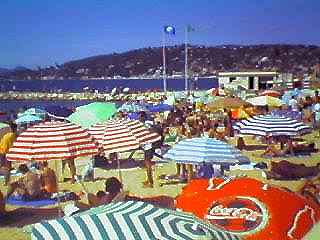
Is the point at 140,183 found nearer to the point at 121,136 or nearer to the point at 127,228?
the point at 121,136

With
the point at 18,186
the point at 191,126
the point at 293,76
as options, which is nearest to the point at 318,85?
the point at 293,76

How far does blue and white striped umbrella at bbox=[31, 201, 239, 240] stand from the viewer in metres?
1.87

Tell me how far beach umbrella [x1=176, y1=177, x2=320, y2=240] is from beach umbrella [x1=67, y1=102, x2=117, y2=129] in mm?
Answer: 4430

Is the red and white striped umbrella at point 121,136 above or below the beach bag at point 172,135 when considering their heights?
above

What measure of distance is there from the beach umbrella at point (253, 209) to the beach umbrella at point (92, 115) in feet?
14.5

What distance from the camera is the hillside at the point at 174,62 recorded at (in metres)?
13.6

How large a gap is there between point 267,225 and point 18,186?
359 cm

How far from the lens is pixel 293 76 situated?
26.8m

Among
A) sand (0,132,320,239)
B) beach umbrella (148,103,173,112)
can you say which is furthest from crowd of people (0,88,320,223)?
beach umbrella (148,103,173,112)

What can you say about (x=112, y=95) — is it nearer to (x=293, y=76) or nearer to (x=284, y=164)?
(x=293, y=76)

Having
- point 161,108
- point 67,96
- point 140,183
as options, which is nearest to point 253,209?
point 140,183

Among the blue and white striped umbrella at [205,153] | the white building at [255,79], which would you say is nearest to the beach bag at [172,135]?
the blue and white striped umbrella at [205,153]

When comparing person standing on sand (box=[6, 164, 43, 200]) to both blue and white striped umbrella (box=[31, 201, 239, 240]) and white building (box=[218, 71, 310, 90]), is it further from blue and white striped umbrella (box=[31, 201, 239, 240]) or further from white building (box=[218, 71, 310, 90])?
white building (box=[218, 71, 310, 90])

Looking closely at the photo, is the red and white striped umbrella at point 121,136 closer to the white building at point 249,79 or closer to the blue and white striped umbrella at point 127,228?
the blue and white striped umbrella at point 127,228
